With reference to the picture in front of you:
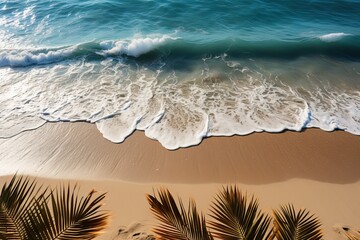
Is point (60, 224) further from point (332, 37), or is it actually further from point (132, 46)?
point (332, 37)

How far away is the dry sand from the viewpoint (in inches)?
204

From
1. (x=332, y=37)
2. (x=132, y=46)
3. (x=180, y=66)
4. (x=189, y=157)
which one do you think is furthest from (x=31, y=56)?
(x=332, y=37)

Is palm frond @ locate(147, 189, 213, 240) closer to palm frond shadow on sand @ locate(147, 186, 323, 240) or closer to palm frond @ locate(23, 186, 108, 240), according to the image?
palm frond shadow on sand @ locate(147, 186, 323, 240)

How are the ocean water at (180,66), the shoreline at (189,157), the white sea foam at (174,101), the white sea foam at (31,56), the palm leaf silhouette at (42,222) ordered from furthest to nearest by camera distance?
the white sea foam at (31,56)
the ocean water at (180,66)
the white sea foam at (174,101)
the shoreline at (189,157)
the palm leaf silhouette at (42,222)

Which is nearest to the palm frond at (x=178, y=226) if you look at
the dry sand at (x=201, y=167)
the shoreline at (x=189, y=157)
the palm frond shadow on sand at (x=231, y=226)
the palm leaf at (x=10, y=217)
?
the palm frond shadow on sand at (x=231, y=226)

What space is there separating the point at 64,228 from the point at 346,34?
1439 cm

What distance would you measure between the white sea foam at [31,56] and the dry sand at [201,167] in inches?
183

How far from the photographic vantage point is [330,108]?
7.93m

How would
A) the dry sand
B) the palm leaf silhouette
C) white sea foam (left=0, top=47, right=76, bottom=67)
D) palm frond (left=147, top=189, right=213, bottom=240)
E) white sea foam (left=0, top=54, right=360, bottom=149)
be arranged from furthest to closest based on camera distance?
1. white sea foam (left=0, top=47, right=76, bottom=67)
2. white sea foam (left=0, top=54, right=360, bottom=149)
3. the dry sand
4. palm frond (left=147, top=189, right=213, bottom=240)
5. the palm leaf silhouette

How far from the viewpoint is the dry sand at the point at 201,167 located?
17.0 ft

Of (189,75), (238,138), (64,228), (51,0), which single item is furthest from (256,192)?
(51,0)

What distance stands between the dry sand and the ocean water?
0.43m

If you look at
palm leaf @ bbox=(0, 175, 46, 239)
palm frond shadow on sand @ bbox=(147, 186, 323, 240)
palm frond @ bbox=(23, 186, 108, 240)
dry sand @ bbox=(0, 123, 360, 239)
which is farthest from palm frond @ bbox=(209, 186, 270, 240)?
dry sand @ bbox=(0, 123, 360, 239)

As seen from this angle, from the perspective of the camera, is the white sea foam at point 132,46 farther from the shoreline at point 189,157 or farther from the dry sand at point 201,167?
the shoreline at point 189,157
